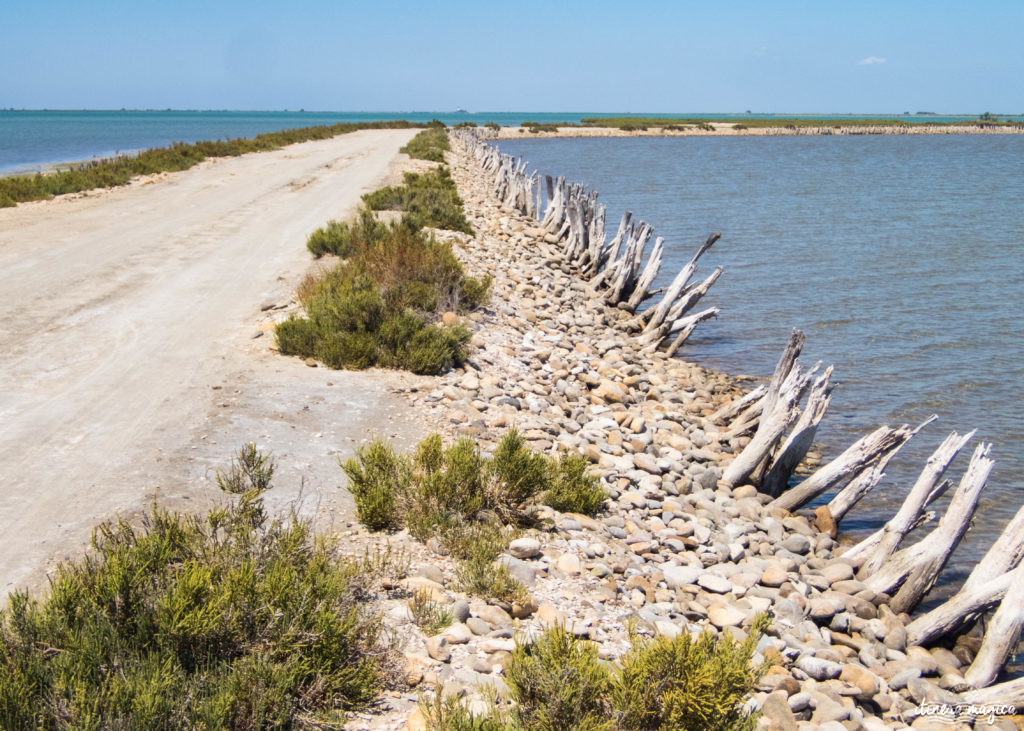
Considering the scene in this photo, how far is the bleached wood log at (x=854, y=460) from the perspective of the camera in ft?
23.9

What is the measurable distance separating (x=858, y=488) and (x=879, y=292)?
11.7m

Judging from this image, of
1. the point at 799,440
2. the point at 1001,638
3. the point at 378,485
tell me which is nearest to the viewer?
the point at 1001,638

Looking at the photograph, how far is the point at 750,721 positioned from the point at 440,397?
4.99 m

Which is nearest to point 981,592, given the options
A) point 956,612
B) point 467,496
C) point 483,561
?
point 956,612

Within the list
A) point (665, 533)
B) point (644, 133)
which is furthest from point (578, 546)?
point (644, 133)

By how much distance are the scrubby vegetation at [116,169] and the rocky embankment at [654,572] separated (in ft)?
52.8

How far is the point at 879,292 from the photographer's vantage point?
57.6ft

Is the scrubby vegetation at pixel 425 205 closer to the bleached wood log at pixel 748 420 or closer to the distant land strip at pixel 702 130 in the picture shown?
the bleached wood log at pixel 748 420

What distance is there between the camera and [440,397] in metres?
7.86

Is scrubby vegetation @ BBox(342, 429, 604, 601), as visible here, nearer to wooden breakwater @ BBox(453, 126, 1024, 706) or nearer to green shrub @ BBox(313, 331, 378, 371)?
wooden breakwater @ BBox(453, 126, 1024, 706)

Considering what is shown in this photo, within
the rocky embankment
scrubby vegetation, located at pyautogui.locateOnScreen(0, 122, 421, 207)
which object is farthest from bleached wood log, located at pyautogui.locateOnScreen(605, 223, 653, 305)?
scrubby vegetation, located at pyautogui.locateOnScreen(0, 122, 421, 207)

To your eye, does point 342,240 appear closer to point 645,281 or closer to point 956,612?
point 645,281

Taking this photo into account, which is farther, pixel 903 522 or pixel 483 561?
pixel 903 522

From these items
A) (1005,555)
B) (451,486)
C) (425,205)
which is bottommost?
(1005,555)
